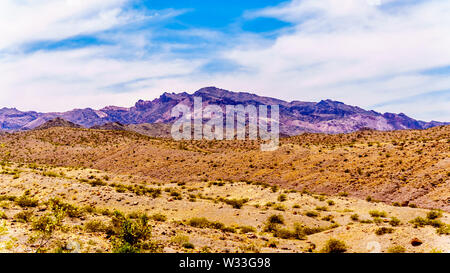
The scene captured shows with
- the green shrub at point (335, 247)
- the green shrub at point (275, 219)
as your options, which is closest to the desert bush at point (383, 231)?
the green shrub at point (335, 247)

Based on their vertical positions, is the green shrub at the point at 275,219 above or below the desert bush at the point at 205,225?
below

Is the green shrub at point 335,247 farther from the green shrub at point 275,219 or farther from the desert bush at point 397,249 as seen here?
the green shrub at point 275,219

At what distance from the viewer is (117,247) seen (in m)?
10.5

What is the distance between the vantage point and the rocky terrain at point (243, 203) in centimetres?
1246

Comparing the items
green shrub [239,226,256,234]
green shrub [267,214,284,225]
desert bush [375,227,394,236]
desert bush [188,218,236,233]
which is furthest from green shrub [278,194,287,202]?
desert bush [375,227,394,236]

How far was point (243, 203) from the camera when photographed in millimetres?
28359

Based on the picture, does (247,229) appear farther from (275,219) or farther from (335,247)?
(335,247)

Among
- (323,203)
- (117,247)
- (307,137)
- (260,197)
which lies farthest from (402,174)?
(307,137)

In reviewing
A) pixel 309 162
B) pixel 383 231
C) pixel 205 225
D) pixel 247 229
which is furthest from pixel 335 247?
pixel 309 162

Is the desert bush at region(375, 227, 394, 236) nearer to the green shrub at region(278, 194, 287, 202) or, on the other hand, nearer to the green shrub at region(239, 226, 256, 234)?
the green shrub at region(239, 226, 256, 234)

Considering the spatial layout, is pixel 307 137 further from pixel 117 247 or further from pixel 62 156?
pixel 117 247

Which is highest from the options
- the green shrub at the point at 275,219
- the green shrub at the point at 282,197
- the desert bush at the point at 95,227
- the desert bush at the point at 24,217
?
the desert bush at the point at 24,217
